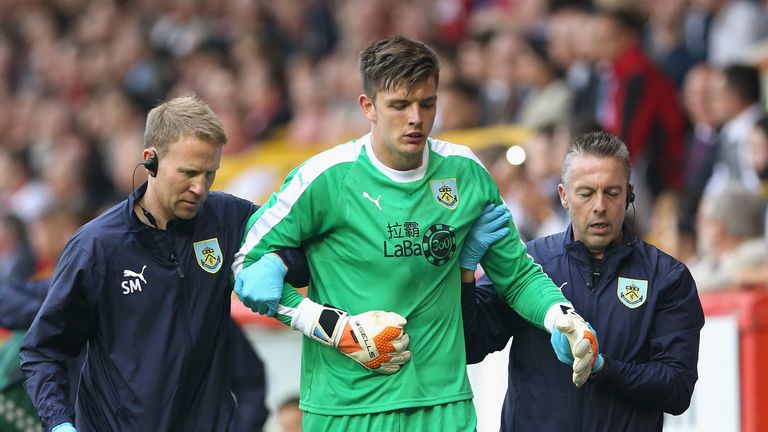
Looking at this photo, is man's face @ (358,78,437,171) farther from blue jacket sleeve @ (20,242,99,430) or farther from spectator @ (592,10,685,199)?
spectator @ (592,10,685,199)

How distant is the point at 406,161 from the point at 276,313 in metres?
0.71

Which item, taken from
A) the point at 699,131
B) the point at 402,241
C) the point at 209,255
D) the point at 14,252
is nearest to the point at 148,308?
the point at 209,255

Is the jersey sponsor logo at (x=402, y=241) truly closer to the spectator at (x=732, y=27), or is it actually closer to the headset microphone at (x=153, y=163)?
the headset microphone at (x=153, y=163)

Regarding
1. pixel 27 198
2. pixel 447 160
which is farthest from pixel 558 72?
pixel 27 198

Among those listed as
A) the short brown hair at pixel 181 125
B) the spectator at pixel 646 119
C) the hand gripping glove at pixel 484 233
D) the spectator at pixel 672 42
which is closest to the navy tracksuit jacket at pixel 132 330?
the short brown hair at pixel 181 125

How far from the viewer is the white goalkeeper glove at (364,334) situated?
4574 mm

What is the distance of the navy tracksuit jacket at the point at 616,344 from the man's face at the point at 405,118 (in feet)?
2.04

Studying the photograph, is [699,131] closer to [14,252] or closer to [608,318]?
[608,318]

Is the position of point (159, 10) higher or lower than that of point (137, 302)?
higher

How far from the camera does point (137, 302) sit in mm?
4906

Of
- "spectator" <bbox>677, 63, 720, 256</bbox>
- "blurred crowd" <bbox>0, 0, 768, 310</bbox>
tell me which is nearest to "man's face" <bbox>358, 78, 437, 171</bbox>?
"blurred crowd" <bbox>0, 0, 768, 310</bbox>

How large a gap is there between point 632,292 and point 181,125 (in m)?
1.78

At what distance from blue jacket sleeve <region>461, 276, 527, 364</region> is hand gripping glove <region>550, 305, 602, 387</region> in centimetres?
44

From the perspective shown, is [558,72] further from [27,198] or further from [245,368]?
[27,198]
